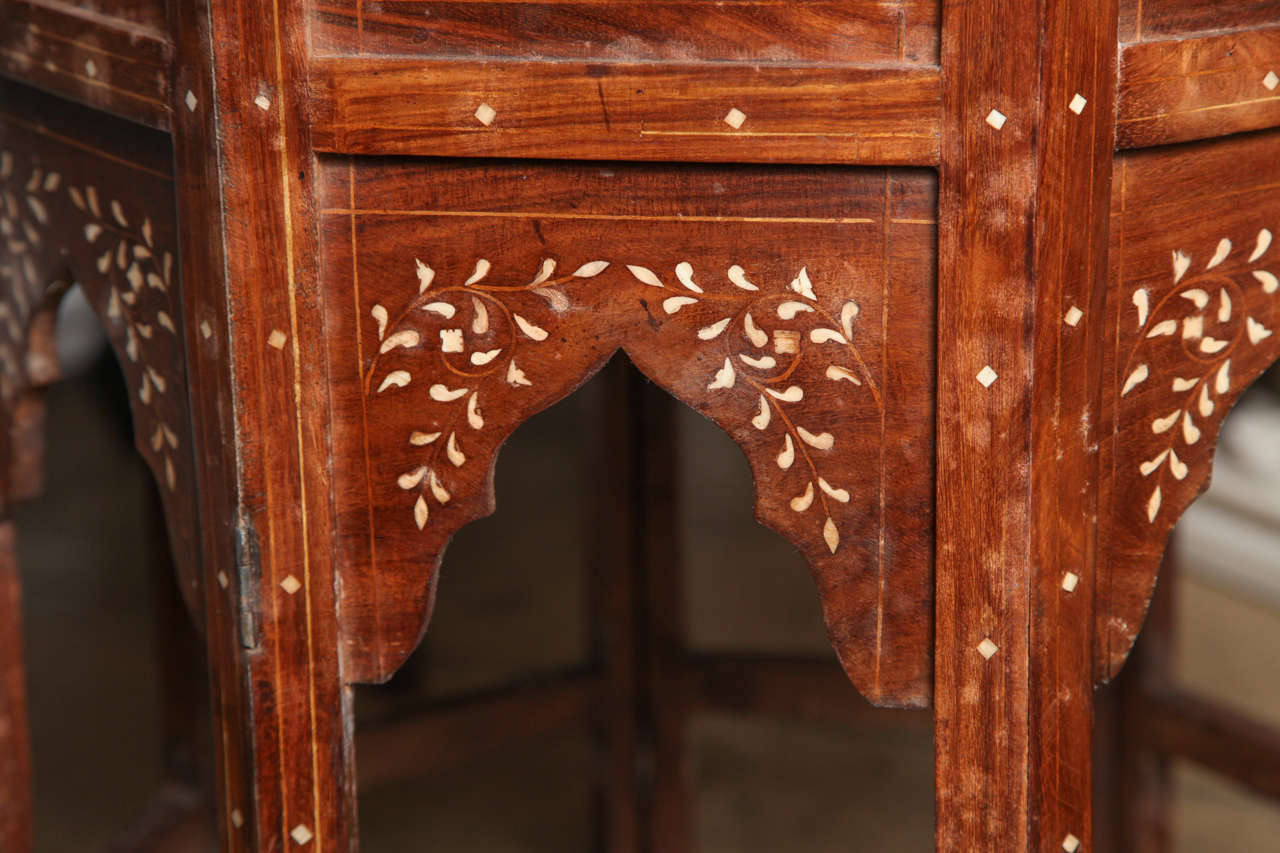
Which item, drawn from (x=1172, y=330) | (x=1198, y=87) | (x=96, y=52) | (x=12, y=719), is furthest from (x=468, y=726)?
(x=1198, y=87)

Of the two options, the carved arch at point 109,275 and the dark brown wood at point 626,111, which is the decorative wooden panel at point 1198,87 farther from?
the carved arch at point 109,275

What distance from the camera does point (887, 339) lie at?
106 cm

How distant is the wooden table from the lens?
103 centimetres

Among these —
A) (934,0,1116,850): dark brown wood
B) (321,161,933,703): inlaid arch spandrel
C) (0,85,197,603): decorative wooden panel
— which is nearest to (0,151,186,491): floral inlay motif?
(0,85,197,603): decorative wooden panel

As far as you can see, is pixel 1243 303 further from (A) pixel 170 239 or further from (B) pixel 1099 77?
(A) pixel 170 239

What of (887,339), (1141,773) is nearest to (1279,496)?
(1141,773)

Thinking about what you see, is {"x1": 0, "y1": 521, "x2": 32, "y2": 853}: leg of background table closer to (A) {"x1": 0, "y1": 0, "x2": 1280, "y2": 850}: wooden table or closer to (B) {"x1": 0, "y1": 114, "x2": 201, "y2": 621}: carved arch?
(B) {"x1": 0, "y1": 114, "x2": 201, "y2": 621}: carved arch

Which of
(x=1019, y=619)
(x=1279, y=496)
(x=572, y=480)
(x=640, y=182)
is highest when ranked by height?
(x=640, y=182)

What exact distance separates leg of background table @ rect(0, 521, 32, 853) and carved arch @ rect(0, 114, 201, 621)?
7.5 inches

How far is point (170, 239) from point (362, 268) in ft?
0.59

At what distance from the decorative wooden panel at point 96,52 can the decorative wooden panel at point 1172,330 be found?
0.67m

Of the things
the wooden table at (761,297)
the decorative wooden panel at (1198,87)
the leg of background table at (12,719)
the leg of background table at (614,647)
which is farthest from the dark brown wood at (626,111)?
the leg of background table at (614,647)

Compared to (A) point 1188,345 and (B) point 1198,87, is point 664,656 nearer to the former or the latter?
(A) point 1188,345

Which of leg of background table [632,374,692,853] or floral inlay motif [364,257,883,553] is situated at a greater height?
floral inlay motif [364,257,883,553]
